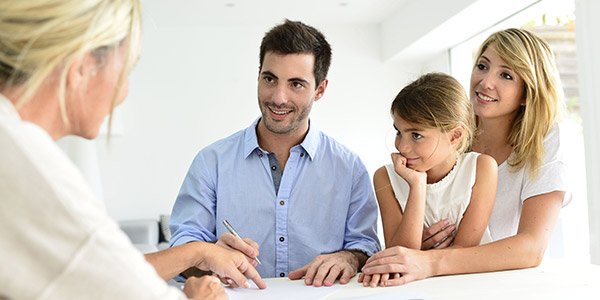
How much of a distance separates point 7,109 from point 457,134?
1.44m

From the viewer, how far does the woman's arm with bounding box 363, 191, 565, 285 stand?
4.93 ft

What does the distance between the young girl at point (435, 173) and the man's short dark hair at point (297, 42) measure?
47cm

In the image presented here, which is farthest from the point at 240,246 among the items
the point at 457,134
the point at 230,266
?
the point at 457,134

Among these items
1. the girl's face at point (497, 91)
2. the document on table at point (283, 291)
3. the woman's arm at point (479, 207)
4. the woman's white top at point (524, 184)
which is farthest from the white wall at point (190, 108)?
the document on table at point (283, 291)

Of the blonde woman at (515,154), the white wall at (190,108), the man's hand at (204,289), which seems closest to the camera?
the man's hand at (204,289)

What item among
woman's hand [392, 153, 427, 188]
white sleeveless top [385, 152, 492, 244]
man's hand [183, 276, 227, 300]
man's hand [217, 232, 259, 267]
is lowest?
man's hand [183, 276, 227, 300]

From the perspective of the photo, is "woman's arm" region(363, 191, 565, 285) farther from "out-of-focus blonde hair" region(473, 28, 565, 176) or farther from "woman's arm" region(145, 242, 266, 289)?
"woman's arm" region(145, 242, 266, 289)

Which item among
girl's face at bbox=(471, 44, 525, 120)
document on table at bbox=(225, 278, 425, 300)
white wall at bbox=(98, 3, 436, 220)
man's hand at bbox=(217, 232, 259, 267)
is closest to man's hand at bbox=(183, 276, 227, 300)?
document on table at bbox=(225, 278, 425, 300)

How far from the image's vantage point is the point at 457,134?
185cm

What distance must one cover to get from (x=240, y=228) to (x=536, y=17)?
4.49 metres

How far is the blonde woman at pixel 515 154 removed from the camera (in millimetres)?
1579

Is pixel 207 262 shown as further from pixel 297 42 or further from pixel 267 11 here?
pixel 267 11

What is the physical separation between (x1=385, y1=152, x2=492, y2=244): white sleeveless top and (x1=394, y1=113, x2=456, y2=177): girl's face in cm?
6

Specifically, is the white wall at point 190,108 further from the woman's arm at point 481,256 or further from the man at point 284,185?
the woman's arm at point 481,256
